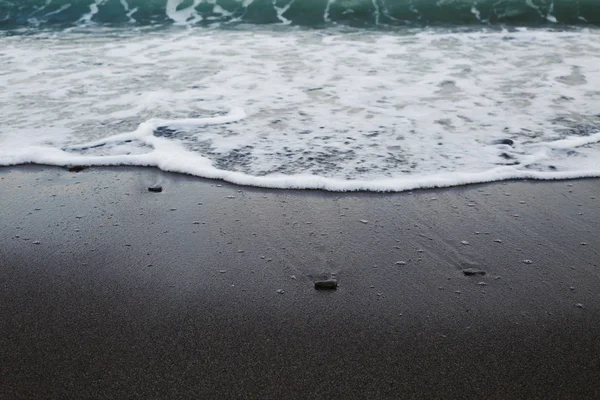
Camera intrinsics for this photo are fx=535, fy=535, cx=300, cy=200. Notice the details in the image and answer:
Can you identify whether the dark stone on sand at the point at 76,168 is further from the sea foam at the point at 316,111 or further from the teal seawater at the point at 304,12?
the teal seawater at the point at 304,12

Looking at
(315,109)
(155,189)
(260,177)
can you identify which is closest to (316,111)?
(315,109)

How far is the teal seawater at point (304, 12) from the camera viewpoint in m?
9.95

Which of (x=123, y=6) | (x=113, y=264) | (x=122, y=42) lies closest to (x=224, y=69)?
(x=122, y=42)

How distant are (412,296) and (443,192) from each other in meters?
1.08

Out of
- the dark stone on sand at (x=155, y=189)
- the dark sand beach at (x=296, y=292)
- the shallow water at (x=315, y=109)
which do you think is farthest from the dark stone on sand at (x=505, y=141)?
the dark stone on sand at (x=155, y=189)

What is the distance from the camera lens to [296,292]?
2162mm

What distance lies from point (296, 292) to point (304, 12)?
943cm

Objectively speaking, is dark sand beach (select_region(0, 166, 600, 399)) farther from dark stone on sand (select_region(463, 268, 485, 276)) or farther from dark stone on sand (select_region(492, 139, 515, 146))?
dark stone on sand (select_region(492, 139, 515, 146))

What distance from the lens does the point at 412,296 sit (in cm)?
212

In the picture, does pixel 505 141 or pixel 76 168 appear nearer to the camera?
pixel 76 168

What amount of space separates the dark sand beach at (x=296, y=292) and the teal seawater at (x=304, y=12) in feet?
Answer: 24.9

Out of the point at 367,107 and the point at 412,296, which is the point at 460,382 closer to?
the point at 412,296

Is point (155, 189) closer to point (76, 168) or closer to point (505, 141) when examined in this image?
point (76, 168)

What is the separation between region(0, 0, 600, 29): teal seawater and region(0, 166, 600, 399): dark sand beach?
7580 millimetres
